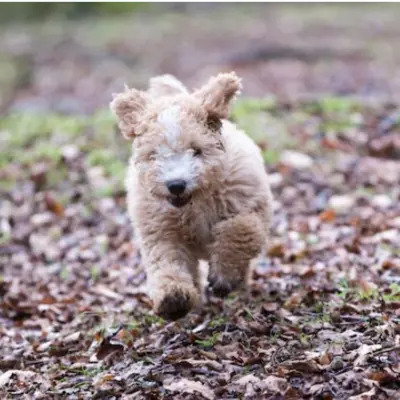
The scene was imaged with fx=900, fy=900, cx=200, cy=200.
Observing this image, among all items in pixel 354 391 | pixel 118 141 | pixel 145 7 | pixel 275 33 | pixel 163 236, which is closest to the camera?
pixel 354 391

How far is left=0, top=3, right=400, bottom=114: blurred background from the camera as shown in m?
15.8

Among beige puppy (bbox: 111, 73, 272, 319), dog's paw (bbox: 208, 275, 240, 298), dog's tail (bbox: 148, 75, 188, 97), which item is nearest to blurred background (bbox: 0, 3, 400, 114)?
dog's tail (bbox: 148, 75, 188, 97)

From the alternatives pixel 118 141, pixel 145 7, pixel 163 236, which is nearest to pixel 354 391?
pixel 163 236

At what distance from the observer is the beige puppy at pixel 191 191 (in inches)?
202

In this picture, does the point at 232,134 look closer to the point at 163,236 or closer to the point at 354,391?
the point at 163,236

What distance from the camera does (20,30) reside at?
2172cm

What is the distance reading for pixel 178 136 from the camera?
16.8 ft

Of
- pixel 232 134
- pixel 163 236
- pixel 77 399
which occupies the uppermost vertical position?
pixel 232 134

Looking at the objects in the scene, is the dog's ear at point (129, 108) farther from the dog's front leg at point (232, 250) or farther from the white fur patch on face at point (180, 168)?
the dog's front leg at point (232, 250)

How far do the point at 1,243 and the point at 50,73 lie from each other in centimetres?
1007

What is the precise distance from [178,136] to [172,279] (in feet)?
3.09

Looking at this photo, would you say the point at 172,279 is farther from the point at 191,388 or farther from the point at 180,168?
the point at 191,388

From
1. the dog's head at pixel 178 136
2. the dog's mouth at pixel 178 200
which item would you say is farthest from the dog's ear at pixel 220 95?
the dog's mouth at pixel 178 200

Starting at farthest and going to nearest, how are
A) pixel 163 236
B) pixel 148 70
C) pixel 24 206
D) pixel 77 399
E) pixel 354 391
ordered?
pixel 148 70 → pixel 24 206 → pixel 163 236 → pixel 77 399 → pixel 354 391
